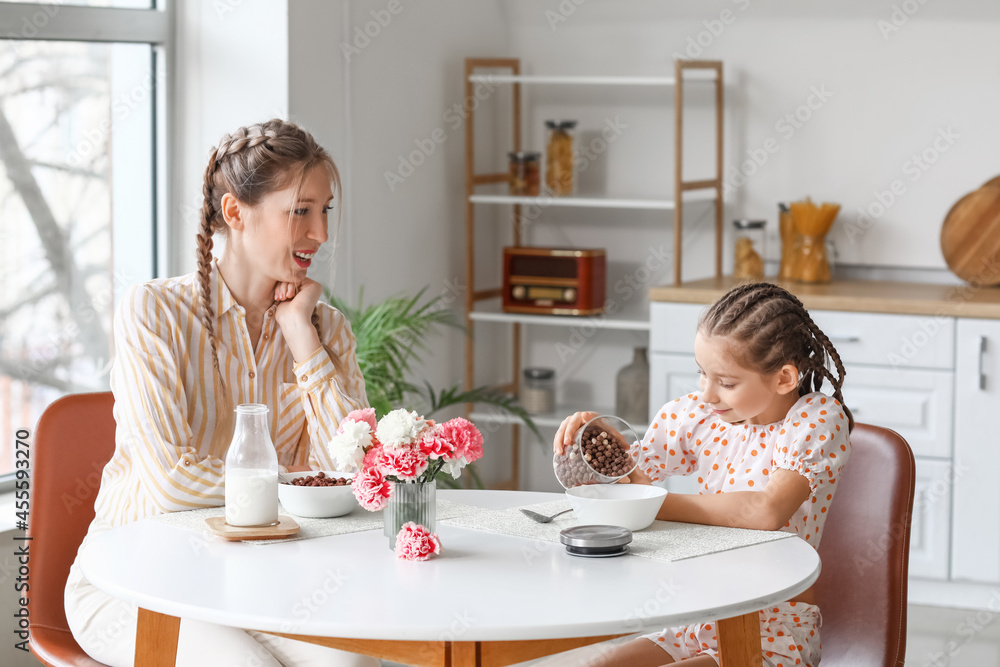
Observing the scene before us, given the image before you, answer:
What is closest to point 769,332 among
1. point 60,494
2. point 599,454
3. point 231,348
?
point 599,454

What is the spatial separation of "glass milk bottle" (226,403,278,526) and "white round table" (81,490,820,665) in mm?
45

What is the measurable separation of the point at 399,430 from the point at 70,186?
1746mm

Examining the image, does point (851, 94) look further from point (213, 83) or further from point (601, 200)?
point (213, 83)

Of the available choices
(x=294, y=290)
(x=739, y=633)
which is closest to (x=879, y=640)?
(x=739, y=633)

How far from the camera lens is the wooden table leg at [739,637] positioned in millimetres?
1419

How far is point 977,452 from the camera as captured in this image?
320 cm

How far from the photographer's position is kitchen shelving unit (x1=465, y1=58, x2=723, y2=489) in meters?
3.60

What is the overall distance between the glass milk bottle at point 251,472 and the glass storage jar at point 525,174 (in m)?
2.42

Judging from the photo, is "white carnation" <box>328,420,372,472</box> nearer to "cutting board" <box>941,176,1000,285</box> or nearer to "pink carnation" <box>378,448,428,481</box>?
"pink carnation" <box>378,448,428,481</box>

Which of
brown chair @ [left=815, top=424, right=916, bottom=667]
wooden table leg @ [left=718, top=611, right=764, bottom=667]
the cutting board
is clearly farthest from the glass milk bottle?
the cutting board

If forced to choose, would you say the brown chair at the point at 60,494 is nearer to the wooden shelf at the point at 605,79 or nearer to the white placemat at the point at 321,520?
the white placemat at the point at 321,520

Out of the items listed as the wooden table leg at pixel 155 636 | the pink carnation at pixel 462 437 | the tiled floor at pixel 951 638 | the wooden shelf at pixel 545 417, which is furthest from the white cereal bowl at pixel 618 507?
the wooden shelf at pixel 545 417

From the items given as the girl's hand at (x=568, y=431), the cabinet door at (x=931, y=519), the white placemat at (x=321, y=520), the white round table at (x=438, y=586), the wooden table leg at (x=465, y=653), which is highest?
the girl's hand at (x=568, y=431)

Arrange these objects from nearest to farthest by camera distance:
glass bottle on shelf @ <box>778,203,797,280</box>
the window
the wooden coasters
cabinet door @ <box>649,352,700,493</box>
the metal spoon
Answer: the wooden coasters
the metal spoon
the window
cabinet door @ <box>649,352,700,493</box>
glass bottle on shelf @ <box>778,203,797,280</box>
